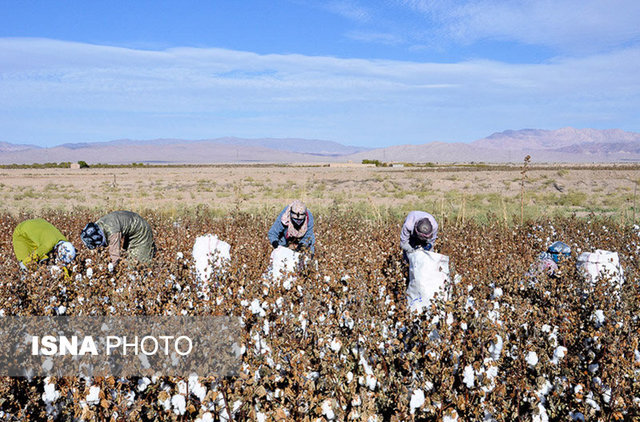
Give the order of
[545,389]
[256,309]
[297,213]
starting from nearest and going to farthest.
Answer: [545,389] < [256,309] < [297,213]

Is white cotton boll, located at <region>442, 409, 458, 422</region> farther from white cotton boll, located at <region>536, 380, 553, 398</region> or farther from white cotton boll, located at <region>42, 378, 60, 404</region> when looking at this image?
white cotton boll, located at <region>42, 378, 60, 404</region>

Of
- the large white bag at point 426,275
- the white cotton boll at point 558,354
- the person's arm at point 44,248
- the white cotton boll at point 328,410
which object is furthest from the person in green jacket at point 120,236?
the white cotton boll at point 558,354

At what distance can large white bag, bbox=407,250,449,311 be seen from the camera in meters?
4.56

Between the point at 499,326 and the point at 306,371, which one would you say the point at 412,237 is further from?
the point at 306,371

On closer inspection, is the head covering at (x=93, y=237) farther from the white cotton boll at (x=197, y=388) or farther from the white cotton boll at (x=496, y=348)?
the white cotton boll at (x=496, y=348)

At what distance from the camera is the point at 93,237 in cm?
559

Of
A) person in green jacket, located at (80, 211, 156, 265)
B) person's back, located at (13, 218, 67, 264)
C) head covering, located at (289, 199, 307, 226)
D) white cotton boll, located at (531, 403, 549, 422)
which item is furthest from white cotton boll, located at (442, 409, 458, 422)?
person's back, located at (13, 218, 67, 264)

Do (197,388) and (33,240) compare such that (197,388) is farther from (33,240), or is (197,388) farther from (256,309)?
(33,240)

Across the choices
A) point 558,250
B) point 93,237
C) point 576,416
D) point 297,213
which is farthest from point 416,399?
point 93,237

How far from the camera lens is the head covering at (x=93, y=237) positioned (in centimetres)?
555

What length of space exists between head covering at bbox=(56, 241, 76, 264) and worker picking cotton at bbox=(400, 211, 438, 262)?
10.5ft

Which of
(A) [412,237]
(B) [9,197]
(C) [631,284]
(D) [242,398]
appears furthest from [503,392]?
(B) [9,197]

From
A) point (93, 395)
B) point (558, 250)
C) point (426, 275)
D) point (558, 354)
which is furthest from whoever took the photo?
point (558, 250)

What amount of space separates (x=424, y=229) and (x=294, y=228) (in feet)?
4.85
